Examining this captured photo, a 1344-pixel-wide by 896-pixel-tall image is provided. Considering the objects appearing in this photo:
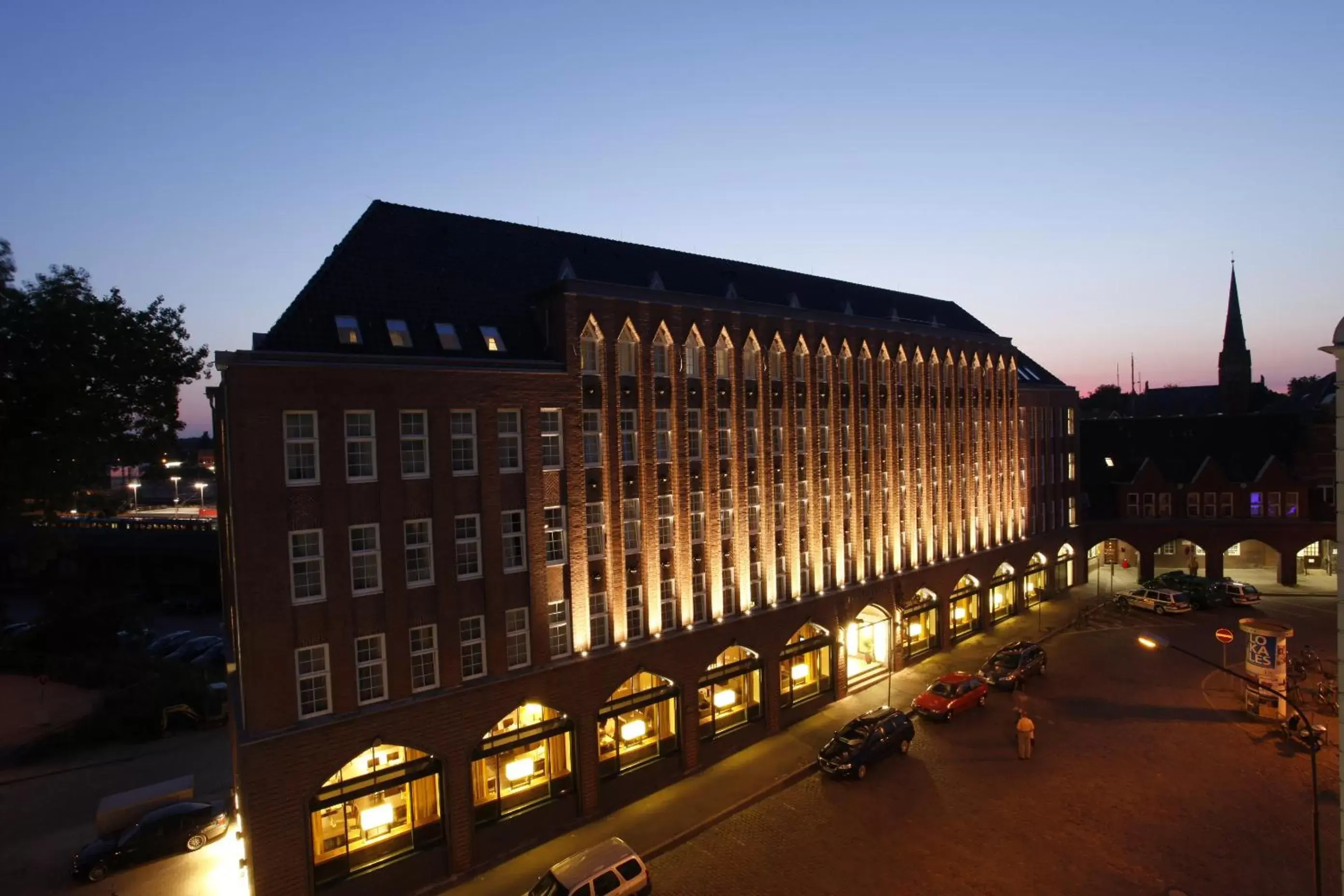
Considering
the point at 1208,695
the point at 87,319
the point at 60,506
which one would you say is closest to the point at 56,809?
the point at 60,506

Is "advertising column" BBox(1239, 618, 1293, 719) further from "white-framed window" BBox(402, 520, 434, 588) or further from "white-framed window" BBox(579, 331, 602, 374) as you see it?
"white-framed window" BBox(402, 520, 434, 588)

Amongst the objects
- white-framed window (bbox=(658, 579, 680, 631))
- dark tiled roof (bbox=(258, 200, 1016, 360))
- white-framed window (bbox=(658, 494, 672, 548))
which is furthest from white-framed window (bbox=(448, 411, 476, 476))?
white-framed window (bbox=(658, 579, 680, 631))

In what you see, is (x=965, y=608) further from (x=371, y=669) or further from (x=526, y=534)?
(x=371, y=669)

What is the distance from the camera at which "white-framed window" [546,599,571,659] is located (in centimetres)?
2361

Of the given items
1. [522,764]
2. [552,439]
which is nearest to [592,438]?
[552,439]

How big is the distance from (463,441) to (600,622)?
8187 mm

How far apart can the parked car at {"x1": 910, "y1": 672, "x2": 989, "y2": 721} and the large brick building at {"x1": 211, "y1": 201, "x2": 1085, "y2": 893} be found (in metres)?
4.04

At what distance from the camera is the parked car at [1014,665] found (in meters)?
34.0

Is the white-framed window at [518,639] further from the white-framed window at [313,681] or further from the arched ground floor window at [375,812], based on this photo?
the white-framed window at [313,681]

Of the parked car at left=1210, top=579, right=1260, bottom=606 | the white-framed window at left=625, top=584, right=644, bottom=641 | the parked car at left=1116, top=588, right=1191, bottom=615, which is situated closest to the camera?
the white-framed window at left=625, top=584, right=644, bottom=641

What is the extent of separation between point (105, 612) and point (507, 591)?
1647 inches

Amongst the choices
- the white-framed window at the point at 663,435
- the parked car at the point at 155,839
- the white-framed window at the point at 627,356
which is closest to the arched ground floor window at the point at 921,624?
the white-framed window at the point at 663,435

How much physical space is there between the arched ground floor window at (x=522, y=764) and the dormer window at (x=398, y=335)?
41.1ft

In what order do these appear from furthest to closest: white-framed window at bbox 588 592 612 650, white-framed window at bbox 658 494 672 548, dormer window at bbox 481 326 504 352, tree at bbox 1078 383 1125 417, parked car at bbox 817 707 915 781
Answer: tree at bbox 1078 383 1125 417, white-framed window at bbox 658 494 672 548, parked car at bbox 817 707 915 781, white-framed window at bbox 588 592 612 650, dormer window at bbox 481 326 504 352
